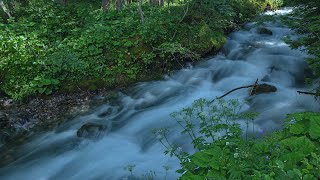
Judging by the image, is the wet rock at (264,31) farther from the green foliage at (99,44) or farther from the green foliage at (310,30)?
the green foliage at (310,30)

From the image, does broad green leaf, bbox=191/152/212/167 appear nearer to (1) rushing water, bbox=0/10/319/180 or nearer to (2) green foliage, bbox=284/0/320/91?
(1) rushing water, bbox=0/10/319/180

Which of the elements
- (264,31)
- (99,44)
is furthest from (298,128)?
(264,31)

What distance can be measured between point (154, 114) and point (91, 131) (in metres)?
1.74

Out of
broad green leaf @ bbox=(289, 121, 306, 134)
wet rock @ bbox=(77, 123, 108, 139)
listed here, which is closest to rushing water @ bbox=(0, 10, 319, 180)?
wet rock @ bbox=(77, 123, 108, 139)

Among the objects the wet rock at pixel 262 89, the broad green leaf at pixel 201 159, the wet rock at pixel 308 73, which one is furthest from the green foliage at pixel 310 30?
the broad green leaf at pixel 201 159

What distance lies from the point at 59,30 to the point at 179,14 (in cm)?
423

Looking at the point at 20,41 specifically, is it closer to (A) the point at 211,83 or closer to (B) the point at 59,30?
(B) the point at 59,30

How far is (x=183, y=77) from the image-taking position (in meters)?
9.52

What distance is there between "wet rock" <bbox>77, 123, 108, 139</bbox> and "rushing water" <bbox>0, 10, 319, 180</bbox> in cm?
13

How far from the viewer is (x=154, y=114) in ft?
25.7

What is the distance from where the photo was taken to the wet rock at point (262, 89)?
26.7 ft

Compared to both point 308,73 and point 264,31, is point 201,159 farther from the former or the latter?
point 264,31

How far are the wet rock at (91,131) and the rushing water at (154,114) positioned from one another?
13cm

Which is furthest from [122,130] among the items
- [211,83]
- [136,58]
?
[211,83]
